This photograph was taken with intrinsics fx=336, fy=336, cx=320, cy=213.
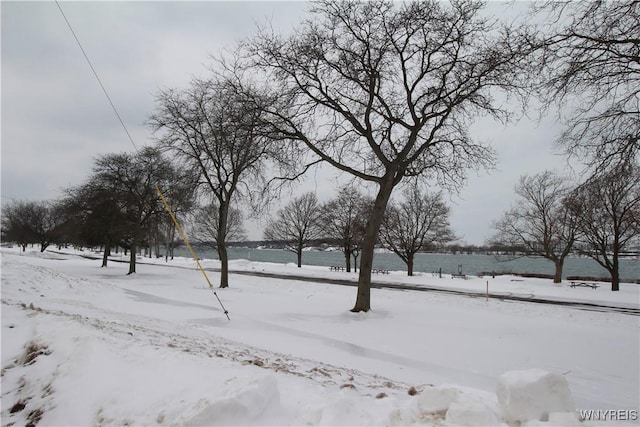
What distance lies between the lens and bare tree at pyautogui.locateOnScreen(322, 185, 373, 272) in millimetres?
39209

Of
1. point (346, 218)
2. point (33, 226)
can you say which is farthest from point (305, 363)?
point (33, 226)

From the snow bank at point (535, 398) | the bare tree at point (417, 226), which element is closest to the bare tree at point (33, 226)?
the bare tree at point (417, 226)

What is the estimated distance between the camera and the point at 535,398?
115 inches

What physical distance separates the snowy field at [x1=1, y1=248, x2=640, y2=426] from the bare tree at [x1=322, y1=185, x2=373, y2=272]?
970 inches

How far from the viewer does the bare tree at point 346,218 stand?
1544 inches

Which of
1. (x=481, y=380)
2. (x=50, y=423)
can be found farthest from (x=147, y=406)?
(x=481, y=380)

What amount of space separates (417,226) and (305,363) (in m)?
33.2

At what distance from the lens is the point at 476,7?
35.8ft

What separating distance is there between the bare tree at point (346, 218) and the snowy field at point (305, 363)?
2465 cm

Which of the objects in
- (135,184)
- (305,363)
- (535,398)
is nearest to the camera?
(535,398)

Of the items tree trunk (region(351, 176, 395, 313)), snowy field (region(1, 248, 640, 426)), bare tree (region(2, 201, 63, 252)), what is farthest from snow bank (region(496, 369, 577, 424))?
bare tree (region(2, 201, 63, 252))

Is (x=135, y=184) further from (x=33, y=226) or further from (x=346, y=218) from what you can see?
(x=33, y=226)

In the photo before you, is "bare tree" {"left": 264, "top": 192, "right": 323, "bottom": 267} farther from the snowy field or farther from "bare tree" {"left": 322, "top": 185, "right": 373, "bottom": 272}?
the snowy field

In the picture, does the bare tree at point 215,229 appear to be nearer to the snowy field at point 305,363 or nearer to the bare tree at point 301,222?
Answer: the bare tree at point 301,222
